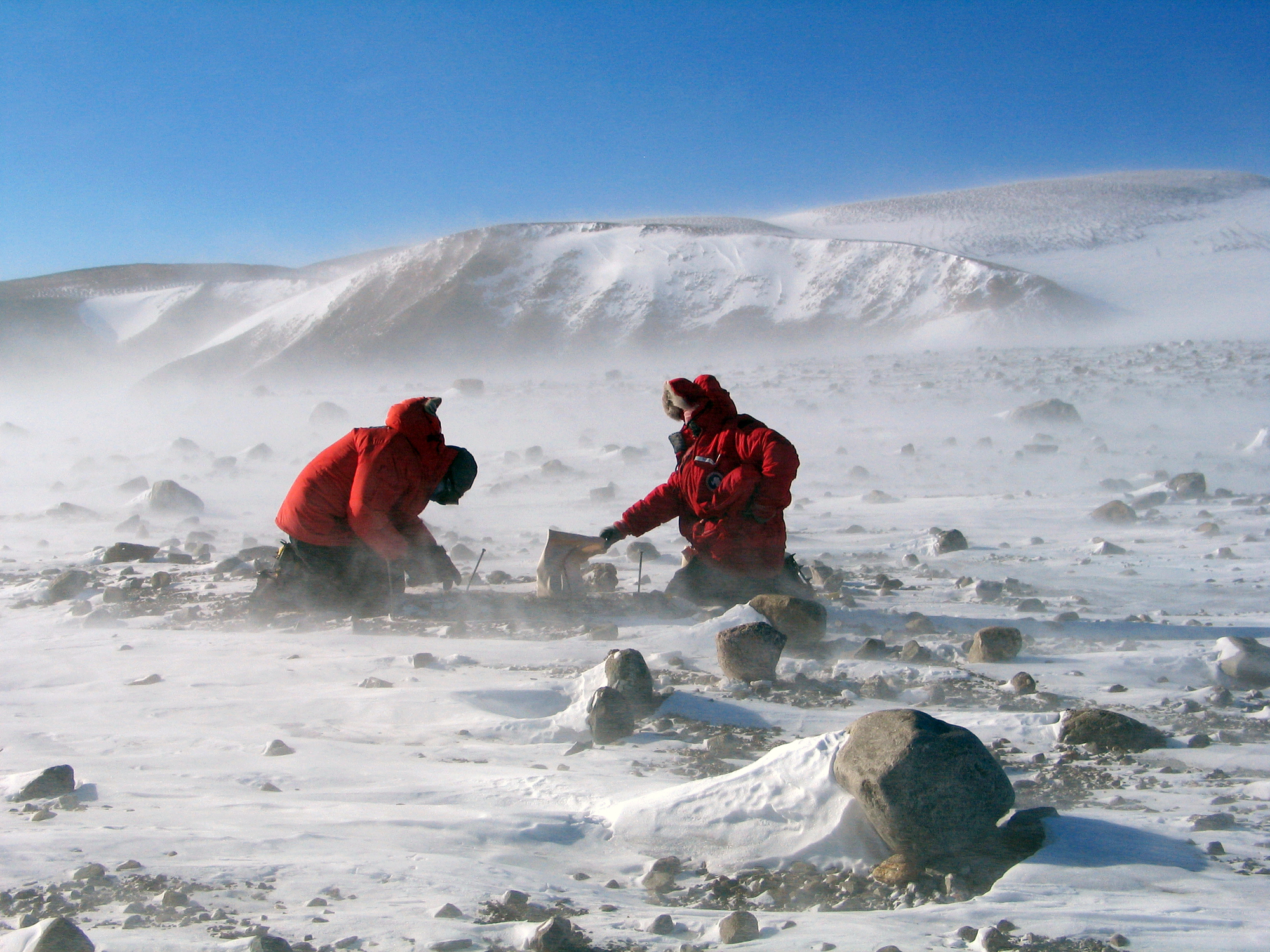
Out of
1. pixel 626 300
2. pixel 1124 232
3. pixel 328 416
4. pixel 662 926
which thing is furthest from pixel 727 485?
pixel 1124 232

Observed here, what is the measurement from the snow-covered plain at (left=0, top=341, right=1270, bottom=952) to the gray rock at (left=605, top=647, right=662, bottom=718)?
124 millimetres

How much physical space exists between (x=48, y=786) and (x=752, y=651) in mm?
2261

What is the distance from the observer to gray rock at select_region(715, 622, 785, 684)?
3.87 meters

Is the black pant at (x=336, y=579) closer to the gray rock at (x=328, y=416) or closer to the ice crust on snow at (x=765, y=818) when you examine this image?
the ice crust on snow at (x=765, y=818)

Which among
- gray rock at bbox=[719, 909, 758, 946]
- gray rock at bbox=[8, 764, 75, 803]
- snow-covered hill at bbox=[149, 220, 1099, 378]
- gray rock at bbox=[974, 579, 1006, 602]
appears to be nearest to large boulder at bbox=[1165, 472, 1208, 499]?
gray rock at bbox=[974, 579, 1006, 602]

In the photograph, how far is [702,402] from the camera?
504cm

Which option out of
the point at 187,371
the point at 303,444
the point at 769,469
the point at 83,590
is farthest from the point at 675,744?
the point at 187,371

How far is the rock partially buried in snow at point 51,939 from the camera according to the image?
1855mm

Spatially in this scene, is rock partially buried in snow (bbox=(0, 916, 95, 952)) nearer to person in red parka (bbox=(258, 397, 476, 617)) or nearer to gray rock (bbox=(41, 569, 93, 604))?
person in red parka (bbox=(258, 397, 476, 617))

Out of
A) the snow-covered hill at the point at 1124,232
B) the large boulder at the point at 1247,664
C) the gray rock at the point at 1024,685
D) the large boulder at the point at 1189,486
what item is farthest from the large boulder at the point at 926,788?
the snow-covered hill at the point at 1124,232

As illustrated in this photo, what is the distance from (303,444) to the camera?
43.7ft

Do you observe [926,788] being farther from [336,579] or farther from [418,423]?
[336,579]

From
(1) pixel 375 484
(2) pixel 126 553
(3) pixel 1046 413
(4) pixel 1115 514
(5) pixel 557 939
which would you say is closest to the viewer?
(5) pixel 557 939

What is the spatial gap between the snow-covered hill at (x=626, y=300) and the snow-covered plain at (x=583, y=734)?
60.5ft
